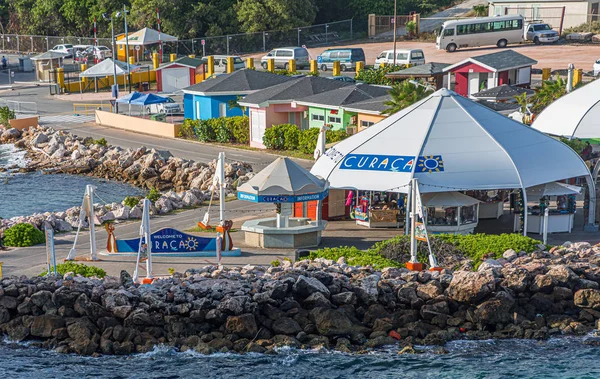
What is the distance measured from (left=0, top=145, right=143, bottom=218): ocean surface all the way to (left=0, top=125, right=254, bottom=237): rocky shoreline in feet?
2.72

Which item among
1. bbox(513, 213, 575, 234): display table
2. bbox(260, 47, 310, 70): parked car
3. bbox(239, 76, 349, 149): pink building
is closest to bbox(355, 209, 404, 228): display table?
bbox(513, 213, 575, 234): display table

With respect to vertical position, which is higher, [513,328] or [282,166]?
[282,166]

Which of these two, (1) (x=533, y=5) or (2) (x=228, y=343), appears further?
(1) (x=533, y=5)

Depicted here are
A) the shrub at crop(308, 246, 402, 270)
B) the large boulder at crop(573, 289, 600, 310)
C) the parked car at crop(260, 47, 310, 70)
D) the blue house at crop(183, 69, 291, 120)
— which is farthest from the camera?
the parked car at crop(260, 47, 310, 70)

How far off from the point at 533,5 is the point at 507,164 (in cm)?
5682

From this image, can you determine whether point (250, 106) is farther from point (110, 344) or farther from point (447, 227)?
point (110, 344)

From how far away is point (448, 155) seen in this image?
3372cm

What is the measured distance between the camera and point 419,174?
33281mm

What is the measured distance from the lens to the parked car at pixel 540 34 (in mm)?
82500

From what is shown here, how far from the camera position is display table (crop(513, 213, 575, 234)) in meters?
34.3

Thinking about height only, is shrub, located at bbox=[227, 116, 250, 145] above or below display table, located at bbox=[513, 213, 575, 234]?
above

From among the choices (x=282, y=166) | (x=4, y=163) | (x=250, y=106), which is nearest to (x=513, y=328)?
(x=282, y=166)

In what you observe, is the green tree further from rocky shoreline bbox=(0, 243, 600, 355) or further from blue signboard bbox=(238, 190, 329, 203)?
rocky shoreline bbox=(0, 243, 600, 355)

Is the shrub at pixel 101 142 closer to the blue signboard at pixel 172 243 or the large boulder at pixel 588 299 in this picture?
the blue signboard at pixel 172 243
